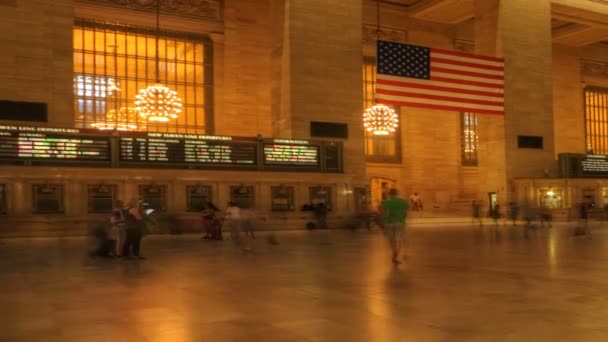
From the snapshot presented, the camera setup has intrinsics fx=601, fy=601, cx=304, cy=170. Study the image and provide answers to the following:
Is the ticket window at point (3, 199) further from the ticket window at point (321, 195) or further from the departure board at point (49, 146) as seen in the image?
the ticket window at point (321, 195)

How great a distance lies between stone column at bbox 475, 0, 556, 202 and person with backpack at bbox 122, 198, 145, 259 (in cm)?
2140

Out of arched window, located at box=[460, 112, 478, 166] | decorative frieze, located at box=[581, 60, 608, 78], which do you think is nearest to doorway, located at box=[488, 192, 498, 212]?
arched window, located at box=[460, 112, 478, 166]

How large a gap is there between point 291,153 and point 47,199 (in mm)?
8424

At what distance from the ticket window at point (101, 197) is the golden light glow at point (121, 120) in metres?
8.94

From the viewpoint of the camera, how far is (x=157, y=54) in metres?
28.3

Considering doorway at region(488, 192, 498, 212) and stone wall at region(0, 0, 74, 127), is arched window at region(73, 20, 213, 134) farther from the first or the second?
doorway at region(488, 192, 498, 212)

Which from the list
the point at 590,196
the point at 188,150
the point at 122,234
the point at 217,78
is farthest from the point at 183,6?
the point at 590,196

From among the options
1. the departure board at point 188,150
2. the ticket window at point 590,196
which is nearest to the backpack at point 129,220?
the departure board at point 188,150

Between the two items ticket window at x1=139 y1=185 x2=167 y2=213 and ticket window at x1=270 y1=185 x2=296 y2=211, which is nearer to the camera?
ticket window at x1=139 y1=185 x2=167 y2=213

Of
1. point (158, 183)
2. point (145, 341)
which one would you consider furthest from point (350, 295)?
point (158, 183)

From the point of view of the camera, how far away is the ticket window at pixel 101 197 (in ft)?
61.2

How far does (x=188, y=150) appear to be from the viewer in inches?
794

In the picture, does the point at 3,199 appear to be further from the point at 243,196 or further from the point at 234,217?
the point at 243,196

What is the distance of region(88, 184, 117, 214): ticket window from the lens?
18641mm
